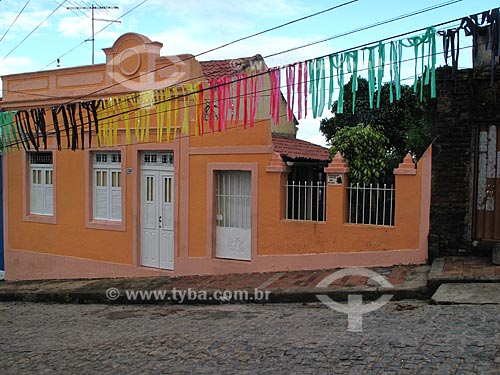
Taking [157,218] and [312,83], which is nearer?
[312,83]

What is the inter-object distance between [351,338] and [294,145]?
8.22 m

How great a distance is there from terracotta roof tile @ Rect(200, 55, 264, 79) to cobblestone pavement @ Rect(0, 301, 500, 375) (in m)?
7.01

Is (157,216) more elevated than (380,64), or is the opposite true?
(380,64)

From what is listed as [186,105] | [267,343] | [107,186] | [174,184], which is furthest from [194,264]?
[267,343]

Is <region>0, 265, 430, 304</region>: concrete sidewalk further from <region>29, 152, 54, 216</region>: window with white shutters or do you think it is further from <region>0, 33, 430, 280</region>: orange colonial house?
<region>29, 152, 54, 216</region>: window with white shutters

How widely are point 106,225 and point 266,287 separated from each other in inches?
197

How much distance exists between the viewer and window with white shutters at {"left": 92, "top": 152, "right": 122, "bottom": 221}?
12102 mm

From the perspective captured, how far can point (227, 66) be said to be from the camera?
45.2 ft

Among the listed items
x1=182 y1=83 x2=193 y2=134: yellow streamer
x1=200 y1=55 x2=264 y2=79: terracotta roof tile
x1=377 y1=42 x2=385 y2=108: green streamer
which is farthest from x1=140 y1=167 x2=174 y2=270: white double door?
x1=377 y1=42 x2=385 y2=108: green streamer

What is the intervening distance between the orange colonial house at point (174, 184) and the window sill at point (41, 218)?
34 mm

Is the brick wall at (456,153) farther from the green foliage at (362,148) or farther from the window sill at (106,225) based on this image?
the window sill at (106,225)

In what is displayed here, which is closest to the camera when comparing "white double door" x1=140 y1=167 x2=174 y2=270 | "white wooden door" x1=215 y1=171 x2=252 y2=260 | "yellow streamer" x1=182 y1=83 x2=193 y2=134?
"yellow streamer" x1=182 y1=83 x2=193 y2=134

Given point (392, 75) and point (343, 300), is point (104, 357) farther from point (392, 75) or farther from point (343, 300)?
point (392, 75)

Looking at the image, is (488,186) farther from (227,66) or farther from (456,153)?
(227,66)
